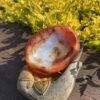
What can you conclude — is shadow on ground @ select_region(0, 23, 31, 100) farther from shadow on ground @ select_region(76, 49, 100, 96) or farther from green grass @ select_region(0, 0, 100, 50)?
shadow on ground @ select_region(76, 49, 100, 96)

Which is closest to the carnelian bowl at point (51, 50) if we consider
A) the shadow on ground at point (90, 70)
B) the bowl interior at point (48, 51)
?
the bowl interior at point (48, 51)

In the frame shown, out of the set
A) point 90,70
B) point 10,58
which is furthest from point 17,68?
point 90,70

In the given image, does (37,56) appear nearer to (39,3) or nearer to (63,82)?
(63,82)

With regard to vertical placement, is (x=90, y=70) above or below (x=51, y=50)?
below

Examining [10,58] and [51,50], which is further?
[10,58]

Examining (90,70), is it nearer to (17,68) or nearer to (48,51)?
(48,51)

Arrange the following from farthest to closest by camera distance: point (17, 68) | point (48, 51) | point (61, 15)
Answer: point (61, 15) → point (17, 68) → point (48, 51)

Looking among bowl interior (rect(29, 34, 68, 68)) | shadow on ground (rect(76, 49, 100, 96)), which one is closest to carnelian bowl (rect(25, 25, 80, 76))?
bowl interior (rect(29, 34, 68, 68))
